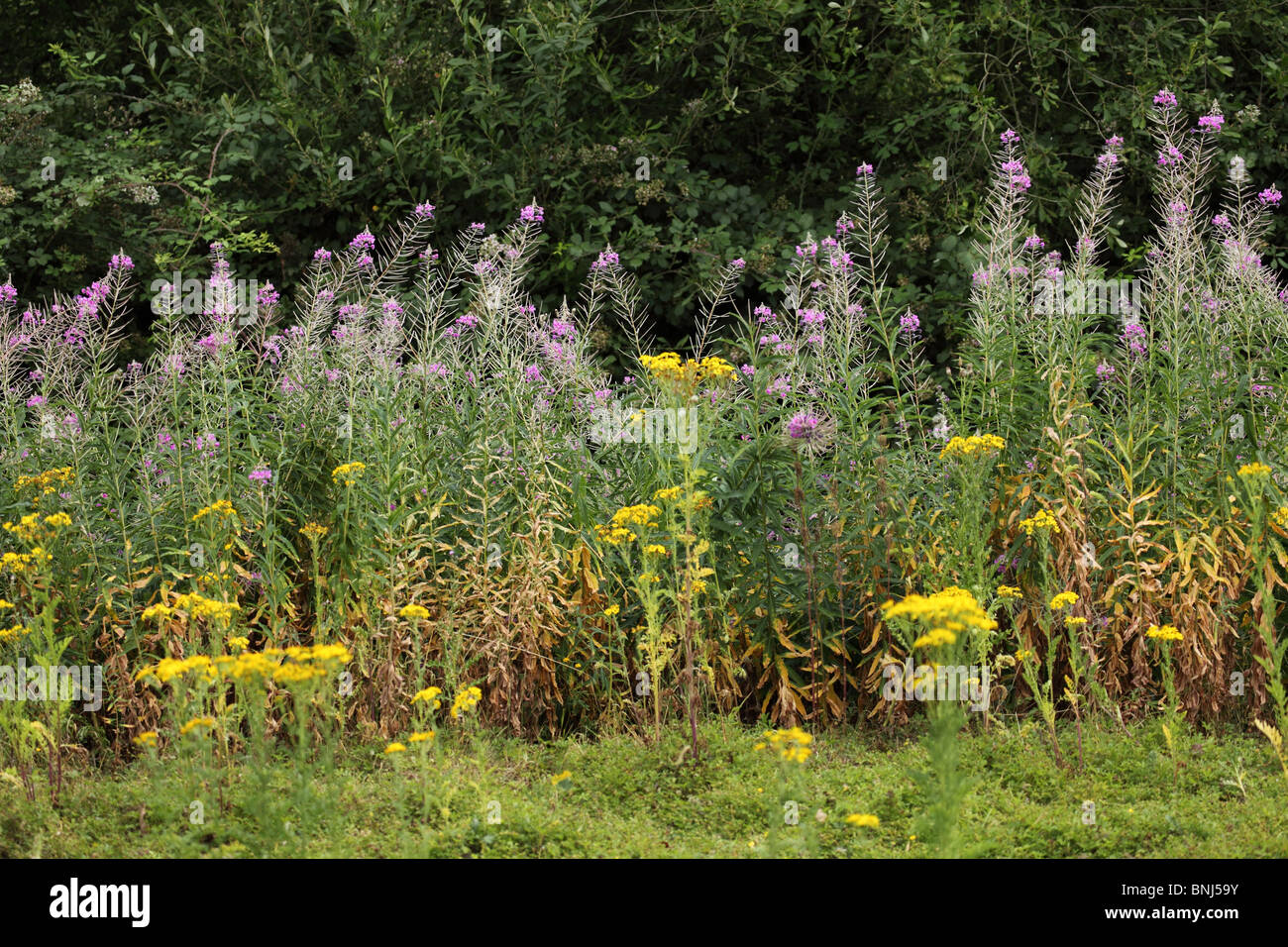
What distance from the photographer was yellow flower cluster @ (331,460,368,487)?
4575 millimetres

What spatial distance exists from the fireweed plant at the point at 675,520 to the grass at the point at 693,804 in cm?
20

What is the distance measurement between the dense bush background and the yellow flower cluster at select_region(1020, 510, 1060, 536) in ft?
13.8

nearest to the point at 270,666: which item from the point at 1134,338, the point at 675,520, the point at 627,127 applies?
the point at 675,520

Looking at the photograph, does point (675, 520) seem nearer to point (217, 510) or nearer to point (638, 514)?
point (638, 514)

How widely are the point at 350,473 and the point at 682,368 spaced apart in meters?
1.18

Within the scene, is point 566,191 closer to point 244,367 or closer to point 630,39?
point 630,39

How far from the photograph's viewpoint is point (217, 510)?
4.62 m

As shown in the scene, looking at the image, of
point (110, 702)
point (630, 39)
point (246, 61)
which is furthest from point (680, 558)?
point (246, 61)

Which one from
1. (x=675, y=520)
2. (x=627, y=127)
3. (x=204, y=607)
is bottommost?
(x=204, y=607)

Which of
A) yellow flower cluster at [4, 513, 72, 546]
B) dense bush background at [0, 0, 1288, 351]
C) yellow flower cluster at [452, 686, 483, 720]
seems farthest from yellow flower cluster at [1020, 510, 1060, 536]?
dense bush background at [0, 0, 1288, 351]

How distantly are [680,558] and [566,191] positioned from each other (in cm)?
500

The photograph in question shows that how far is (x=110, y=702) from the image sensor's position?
4738 millimetres

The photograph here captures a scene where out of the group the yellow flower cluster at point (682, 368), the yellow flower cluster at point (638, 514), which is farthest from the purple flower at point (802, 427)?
the yellow flower cluster at point (638, 514)

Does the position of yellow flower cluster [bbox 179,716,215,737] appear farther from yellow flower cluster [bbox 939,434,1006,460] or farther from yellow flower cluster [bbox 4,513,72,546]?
yellow flower cluster [bbox 939,434,1006,460]
